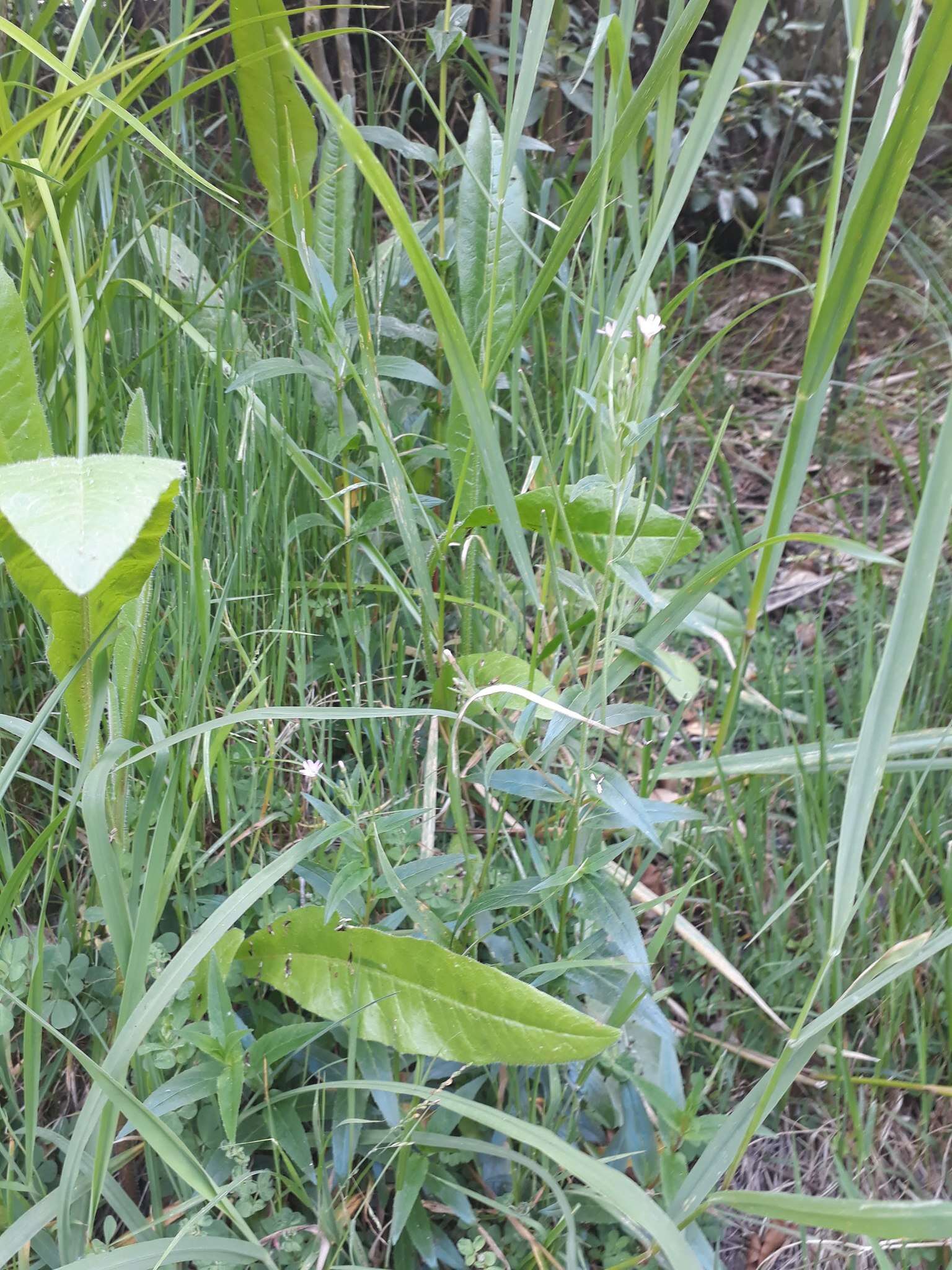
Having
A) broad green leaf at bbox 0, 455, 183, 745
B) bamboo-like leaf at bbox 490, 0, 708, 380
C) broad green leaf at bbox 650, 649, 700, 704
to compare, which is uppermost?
bamboo-like leaf at bbox 490, 0, 708, 380

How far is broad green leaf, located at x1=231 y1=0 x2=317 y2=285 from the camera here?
54.9 inches

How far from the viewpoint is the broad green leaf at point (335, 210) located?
137 centimetres

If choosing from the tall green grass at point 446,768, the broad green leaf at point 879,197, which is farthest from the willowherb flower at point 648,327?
the broad green leaf at point 879,197

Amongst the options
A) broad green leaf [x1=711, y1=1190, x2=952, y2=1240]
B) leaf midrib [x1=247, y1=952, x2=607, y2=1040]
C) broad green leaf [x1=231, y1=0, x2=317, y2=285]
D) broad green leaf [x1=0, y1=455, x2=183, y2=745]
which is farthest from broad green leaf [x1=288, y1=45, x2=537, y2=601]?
broad green leaf [x1=231, y1=0, x2=317, y2=285]

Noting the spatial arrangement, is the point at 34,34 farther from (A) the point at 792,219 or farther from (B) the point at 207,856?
(A) the point at 792,219

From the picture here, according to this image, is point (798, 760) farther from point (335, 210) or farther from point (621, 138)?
point (335, 210)

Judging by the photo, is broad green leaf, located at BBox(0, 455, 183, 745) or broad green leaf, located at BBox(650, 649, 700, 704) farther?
broad green leaf, located at BBox(650, 649, 700, 704)

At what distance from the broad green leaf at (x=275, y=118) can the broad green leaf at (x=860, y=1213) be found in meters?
1.30

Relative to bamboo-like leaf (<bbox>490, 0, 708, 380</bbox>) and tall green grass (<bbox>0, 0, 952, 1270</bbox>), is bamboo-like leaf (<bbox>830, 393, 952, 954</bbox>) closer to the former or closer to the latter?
tall green grass (<bbox>0, 0, 952, 1270</bbox>)

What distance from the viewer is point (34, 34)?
3.80 feet

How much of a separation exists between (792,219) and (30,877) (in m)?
2.32

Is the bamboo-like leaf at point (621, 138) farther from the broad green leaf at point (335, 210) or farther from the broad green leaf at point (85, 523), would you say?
the broad green leaf at point (335, 210)

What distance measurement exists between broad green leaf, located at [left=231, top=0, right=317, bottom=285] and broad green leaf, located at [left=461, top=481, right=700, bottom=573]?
2.19 ft

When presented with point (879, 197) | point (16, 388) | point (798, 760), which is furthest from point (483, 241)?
point (798, 760)
